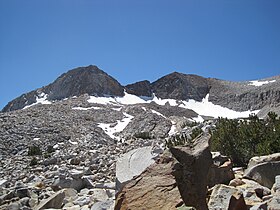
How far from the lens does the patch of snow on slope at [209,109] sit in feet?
217

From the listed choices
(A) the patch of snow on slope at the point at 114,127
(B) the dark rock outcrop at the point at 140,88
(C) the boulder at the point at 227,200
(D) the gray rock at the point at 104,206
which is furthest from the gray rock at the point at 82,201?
(B) the dark rock outcrop at the point at 140,88

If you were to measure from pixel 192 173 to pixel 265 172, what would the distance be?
118 inches

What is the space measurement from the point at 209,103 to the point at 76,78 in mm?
37754

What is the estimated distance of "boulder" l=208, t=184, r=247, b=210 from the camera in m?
4.51

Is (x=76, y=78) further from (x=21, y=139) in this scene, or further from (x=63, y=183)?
(x=63, y=183)

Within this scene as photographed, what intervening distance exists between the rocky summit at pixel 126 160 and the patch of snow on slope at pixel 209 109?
0.26 m

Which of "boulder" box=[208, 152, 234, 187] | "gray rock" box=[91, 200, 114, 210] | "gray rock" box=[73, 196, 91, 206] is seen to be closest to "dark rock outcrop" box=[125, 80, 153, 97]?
"gray rock" box=[73, 196, 91, 206]

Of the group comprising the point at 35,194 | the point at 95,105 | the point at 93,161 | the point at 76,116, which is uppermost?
the point at 95,105

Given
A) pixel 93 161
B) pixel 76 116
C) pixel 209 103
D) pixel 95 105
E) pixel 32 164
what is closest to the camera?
pixel 93 161

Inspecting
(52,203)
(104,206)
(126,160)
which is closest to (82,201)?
(52,203)

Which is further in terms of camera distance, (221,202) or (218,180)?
(218,180)

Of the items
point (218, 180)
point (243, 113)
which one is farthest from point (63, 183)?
point (243, 113)

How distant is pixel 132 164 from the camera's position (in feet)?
27.3

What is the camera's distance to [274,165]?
6492 millimetres
